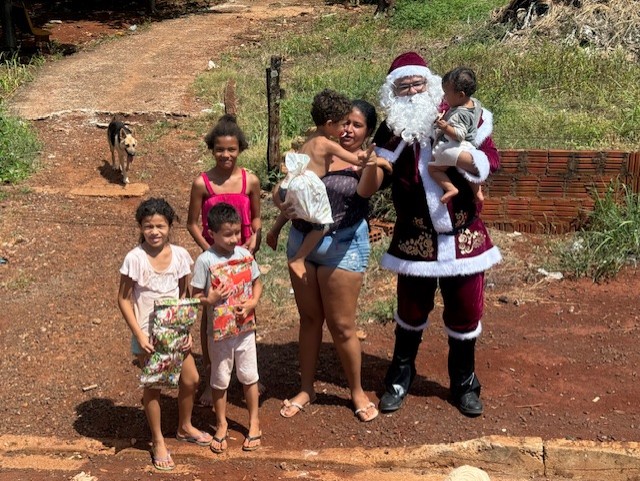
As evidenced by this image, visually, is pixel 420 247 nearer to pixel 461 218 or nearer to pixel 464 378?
pixel 461 218

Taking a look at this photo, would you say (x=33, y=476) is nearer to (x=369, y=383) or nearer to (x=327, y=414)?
(x=327, y=414)

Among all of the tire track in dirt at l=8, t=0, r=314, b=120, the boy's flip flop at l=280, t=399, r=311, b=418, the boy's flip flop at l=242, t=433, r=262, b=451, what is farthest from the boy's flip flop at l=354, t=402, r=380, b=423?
the tire track in dirt at l=8, t=0, r=314, b=120

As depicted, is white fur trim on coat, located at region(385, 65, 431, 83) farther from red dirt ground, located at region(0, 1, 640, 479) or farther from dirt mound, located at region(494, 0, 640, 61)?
dirt mound, located at region(494, 0, 640, 61)

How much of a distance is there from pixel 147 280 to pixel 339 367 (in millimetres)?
1624

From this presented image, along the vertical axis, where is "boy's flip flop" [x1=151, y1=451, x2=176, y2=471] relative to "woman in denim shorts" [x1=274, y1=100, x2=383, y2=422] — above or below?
below

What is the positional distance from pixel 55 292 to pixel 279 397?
2.71 m

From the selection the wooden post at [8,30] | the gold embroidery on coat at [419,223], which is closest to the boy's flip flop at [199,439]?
the gold embroidery on coat at [419,223]

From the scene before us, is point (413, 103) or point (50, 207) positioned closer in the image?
point (413, 103)

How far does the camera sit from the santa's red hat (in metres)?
4.04

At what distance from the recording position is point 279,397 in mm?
4969

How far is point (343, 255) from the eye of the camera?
4.31 meters

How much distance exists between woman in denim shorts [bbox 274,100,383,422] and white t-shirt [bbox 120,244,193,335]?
0.58 metres

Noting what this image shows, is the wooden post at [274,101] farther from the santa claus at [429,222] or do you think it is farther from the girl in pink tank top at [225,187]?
the santa claus at [429,222]

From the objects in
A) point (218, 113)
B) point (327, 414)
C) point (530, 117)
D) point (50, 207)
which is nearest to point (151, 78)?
point (218, 113)
